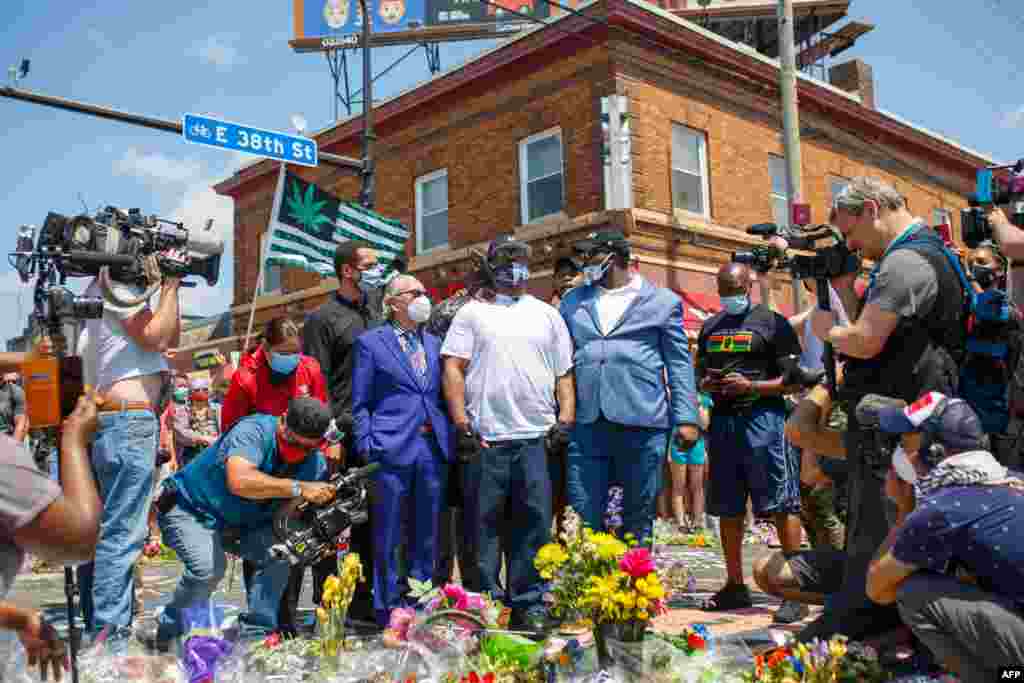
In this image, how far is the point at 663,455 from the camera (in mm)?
5324

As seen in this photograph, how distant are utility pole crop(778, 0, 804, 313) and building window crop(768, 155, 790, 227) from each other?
6028mm

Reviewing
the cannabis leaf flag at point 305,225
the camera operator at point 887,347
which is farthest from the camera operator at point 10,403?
the camera operator at point 887,347

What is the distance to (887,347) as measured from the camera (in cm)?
386

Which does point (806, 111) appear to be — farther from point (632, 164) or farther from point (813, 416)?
point (813, 416)

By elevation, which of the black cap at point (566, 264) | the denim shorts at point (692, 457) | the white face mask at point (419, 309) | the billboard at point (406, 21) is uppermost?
the billboard at point (406, 21)

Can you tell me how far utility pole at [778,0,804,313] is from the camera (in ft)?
38.8

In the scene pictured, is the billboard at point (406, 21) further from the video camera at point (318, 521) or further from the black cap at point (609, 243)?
the video camera at point (318, 521)

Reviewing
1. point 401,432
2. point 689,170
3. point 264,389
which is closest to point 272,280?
point 689,170

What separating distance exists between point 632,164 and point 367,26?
197 inches

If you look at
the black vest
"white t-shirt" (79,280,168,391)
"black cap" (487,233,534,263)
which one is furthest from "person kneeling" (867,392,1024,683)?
"white t-shirt" (79,280,168,391)

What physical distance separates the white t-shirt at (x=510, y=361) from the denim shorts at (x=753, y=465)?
3.67ft

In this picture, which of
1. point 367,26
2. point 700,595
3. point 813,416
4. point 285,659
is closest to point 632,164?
point 367,26

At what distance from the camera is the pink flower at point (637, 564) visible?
3588 millimetres

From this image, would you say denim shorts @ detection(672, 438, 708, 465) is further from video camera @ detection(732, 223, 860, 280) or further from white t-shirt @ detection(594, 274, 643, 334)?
video camera @ detection(732, 223, 860, 280)
